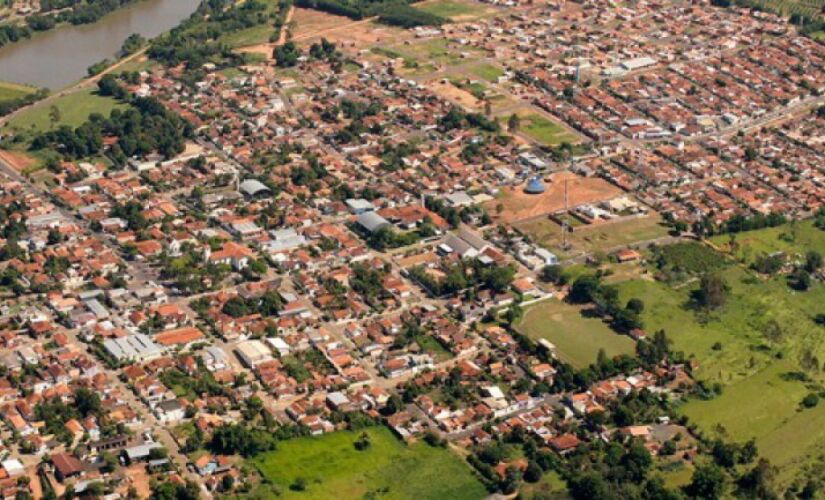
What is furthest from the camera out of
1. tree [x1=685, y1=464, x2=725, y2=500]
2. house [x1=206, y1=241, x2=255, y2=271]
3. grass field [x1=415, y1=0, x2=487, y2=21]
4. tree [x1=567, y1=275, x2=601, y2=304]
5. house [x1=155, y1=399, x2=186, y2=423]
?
grass field [x1=415, y1=0, x2=487, y2=21]

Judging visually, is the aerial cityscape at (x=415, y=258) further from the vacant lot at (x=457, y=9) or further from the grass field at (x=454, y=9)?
the grass field at (x=454, y=9)

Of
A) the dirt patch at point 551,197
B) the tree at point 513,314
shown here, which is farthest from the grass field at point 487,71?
the tree at point 513,314

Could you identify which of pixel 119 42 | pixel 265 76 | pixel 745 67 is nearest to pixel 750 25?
pixel 745 67

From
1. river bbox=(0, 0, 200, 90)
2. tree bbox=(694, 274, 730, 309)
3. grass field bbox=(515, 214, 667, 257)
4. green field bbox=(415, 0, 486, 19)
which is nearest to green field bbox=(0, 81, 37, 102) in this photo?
river bbox=(0, 0, 200, 90)

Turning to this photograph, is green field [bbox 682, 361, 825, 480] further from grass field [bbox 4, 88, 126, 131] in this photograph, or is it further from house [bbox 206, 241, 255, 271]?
grass field [bbox 4, 88, 126, 131]

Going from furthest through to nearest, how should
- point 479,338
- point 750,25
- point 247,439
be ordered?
point 750,25 < point 479,338 < point 247,439

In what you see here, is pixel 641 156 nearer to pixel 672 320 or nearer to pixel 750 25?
pixel 672 320

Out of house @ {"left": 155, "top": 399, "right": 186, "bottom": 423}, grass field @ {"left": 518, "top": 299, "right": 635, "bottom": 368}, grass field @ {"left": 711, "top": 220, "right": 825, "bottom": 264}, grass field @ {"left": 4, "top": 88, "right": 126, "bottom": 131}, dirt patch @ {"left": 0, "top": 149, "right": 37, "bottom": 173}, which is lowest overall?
grass field @ {"left": 711, "top": 220, "right": 825, "bottom": 264}
